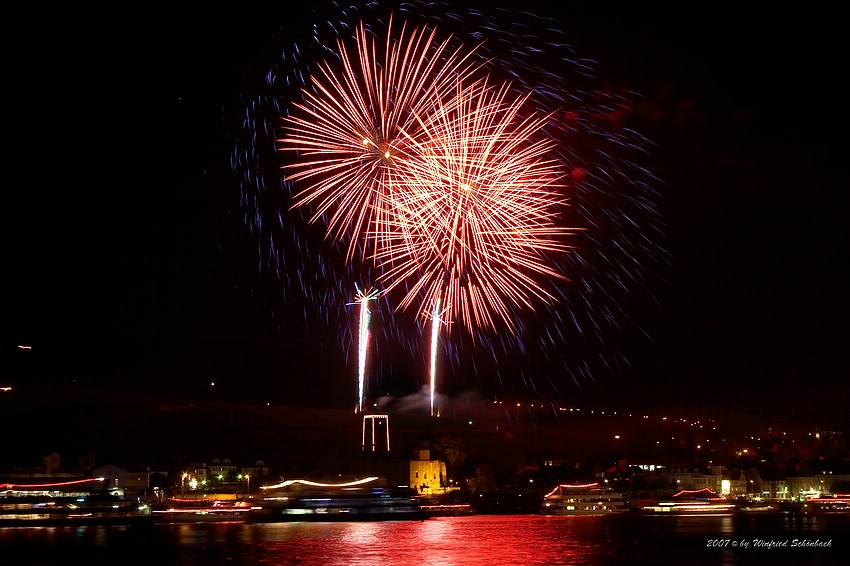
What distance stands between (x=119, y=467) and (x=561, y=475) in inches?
2183

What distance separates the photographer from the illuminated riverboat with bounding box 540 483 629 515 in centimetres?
8062

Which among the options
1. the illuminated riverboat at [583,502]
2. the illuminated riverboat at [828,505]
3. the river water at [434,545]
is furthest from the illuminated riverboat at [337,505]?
the illuminated riverboat at [828,505]

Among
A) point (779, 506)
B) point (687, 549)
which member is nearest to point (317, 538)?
point (687, 549)

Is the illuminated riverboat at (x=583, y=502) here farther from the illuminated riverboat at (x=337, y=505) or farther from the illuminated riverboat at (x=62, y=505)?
the illuminated riverboat at (x=62, y=505)

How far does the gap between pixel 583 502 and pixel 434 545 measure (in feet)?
139

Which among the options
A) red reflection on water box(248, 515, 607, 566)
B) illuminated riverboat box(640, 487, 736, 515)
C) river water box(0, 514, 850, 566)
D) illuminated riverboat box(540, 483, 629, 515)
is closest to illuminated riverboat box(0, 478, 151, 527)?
river water box(0, 514, 850, 566)

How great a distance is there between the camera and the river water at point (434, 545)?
34.5 meters

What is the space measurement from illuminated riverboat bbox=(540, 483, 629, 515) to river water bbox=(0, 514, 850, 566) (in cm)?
2127

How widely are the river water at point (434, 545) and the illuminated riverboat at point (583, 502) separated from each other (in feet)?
69.8

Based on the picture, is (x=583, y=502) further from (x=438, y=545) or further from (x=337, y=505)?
(x=438, y=545)

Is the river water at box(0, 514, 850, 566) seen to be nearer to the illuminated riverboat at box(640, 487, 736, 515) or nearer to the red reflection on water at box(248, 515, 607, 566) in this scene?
the red reflection on water at box(248, 515, 607, 566)

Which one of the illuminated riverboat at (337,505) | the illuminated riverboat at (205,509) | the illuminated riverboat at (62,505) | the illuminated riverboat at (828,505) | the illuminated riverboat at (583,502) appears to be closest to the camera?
the illuminated riverboat at (62,505)

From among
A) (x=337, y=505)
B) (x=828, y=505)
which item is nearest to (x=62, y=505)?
(x=337, y=505)

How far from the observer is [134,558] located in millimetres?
36188
